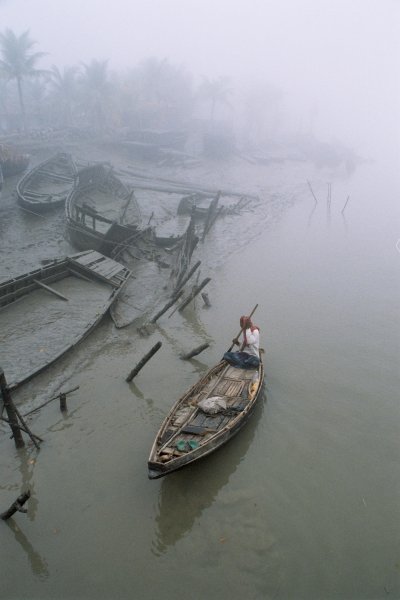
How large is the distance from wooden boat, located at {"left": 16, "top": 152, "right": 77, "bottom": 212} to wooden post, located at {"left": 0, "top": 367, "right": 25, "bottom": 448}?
1766 centimetres

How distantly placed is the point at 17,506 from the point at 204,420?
13.9 feet

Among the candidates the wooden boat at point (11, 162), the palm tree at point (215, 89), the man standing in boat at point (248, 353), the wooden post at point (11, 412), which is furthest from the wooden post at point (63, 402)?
the palm tree at point (215, 89)

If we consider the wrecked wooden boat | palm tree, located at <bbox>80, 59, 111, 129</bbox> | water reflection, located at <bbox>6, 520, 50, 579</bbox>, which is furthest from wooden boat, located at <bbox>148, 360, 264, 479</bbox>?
palm tree, located at <bbox>80, 59, 111, 129</bbox>

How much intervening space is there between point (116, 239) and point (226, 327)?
7.23 m

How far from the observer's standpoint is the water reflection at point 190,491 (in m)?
7.55

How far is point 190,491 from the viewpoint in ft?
27.4

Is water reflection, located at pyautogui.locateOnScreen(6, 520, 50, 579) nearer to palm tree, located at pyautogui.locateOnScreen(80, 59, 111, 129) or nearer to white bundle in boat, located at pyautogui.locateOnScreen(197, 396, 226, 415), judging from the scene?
white bundle in boat, located at pyautogui.locateOnScreen(197, 396, 226, 415)

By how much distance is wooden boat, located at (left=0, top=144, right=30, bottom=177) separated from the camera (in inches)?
1103

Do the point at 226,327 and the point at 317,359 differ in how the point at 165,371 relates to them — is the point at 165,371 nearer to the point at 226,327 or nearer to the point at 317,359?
the point at 226,327

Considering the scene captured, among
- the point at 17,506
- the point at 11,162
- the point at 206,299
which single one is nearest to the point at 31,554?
the point at 17,506

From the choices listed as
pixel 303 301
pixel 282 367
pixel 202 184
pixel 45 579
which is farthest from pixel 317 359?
pixel 202 184

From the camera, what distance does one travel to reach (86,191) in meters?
25.8

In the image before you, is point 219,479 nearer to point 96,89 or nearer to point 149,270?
point 149,270

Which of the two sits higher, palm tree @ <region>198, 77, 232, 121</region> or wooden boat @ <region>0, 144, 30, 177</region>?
palm tree @ <region>198, 77, 232, 121</region>
